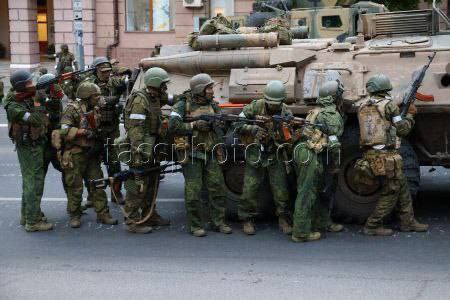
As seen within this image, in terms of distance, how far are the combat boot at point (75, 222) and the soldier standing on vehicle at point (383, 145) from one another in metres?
3.06

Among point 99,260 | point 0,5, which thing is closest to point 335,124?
point 99,260

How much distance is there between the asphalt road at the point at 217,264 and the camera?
676cm

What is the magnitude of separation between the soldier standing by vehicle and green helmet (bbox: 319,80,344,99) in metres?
2.96

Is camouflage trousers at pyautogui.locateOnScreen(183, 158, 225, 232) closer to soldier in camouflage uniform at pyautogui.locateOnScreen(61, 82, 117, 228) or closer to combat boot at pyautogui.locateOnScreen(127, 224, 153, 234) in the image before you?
combat boot at pyautogui.locateOnScreen(127, 224, 153, 234)

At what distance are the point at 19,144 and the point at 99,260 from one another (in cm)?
181

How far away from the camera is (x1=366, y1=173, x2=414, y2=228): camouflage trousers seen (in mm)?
8273

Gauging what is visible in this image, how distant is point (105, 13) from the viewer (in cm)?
2497

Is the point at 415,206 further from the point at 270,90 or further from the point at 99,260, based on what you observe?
the point at 99,260

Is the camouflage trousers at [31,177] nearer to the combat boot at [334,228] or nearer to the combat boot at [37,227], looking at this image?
the combat boot at [37,227]

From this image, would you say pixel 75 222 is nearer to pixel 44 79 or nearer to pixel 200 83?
pixel 44 79

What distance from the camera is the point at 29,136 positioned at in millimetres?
8727

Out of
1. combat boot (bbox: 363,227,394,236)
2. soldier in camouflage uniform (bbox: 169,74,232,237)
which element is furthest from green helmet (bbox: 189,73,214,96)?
combat boot (bbox: 363,227,394,236)

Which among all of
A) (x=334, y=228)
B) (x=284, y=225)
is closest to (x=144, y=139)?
(x=284, y=225)

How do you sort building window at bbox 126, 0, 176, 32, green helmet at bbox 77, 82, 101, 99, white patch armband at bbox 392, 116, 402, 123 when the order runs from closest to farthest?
1. white patch armband at bbox 392, 116, 402, 123
2. green helmet at bbox 77, 82, 101, 99
3. building window at bbox 126, 0, 176, 32
